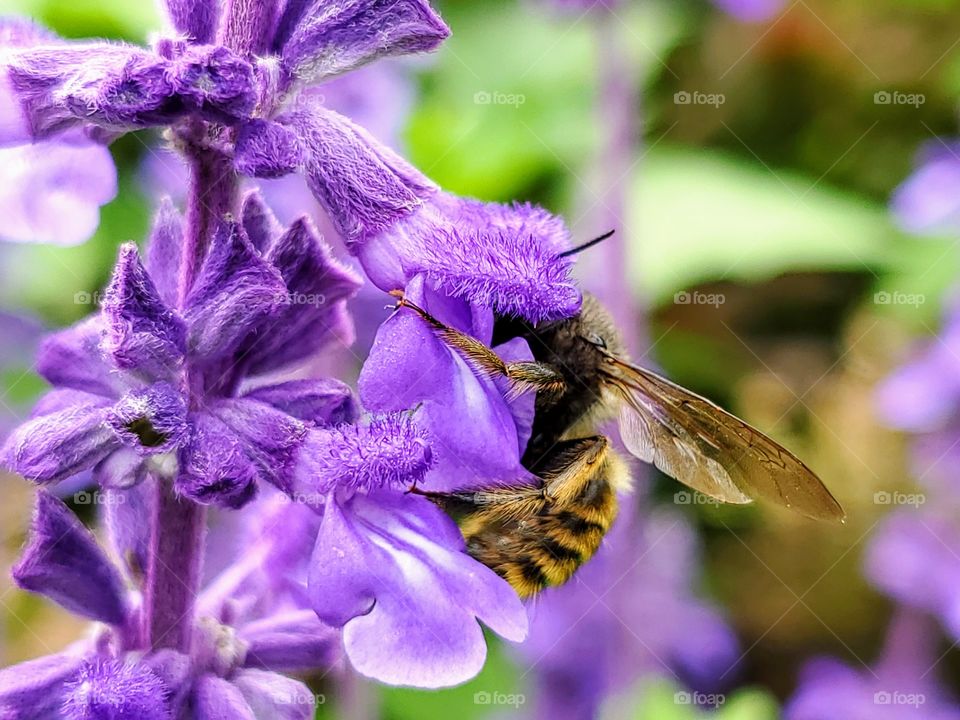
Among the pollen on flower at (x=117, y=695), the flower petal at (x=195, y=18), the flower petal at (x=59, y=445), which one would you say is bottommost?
the pollen on flower at (x=117, y=695)

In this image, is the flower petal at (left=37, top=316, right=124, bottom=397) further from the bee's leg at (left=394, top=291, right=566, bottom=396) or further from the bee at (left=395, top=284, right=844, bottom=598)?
the bee at (left=395, top=284, right=844, bottom=598)

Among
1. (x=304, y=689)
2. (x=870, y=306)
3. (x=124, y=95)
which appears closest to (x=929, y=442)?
(x=870, y=306)

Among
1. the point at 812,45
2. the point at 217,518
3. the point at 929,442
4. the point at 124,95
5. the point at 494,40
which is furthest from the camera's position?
the point at 812,45

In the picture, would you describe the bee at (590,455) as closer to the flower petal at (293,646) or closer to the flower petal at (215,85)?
the flower petal at (293,646)

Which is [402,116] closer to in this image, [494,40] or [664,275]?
[664,275]
